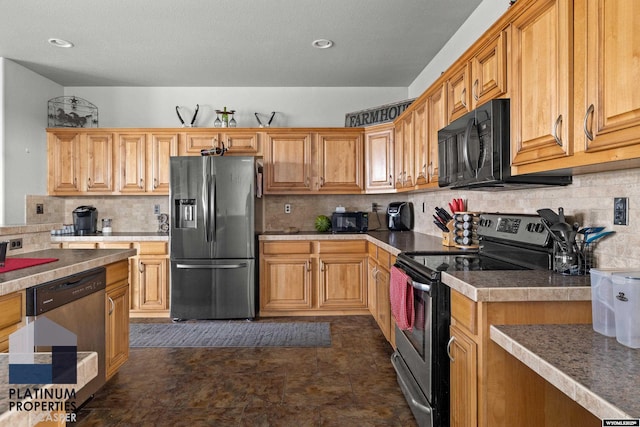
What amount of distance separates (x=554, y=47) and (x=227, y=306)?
3566 mm

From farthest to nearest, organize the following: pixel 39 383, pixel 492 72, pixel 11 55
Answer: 1. pixel 11 55
2. pixel 492 72
3. pixel 39 383

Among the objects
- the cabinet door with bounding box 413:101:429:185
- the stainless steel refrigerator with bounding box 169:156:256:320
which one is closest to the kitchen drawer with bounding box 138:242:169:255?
the stainless steel refrigerator with bounding box 169:156:256:320

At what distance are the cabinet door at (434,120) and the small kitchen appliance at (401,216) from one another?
1.44m

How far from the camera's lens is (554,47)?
148 cm

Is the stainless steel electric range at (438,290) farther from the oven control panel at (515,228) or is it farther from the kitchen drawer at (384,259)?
the kitchen drawer at (384,259)

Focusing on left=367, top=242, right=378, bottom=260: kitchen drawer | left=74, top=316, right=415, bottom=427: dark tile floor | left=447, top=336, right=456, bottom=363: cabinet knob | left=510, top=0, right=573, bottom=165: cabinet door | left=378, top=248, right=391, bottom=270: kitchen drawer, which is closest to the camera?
left=510, top=0, right=573, bottom=165: cabinet door

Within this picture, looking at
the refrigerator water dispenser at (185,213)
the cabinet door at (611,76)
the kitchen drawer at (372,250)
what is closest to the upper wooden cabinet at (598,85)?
the cabinet door at (611,76)

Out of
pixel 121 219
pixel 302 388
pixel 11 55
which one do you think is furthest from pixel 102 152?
pixel 302 388

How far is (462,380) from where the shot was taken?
5.31 ft

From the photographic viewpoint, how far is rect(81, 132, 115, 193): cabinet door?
14.7ft

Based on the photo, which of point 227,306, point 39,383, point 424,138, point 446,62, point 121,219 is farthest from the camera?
point 121,219

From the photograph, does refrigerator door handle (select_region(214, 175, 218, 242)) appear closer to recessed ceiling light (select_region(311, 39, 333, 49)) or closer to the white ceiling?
the white ceiling

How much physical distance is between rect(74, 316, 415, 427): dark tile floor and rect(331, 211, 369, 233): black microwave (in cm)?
139

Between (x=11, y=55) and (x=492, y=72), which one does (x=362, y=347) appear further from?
(x=11, y=55)
